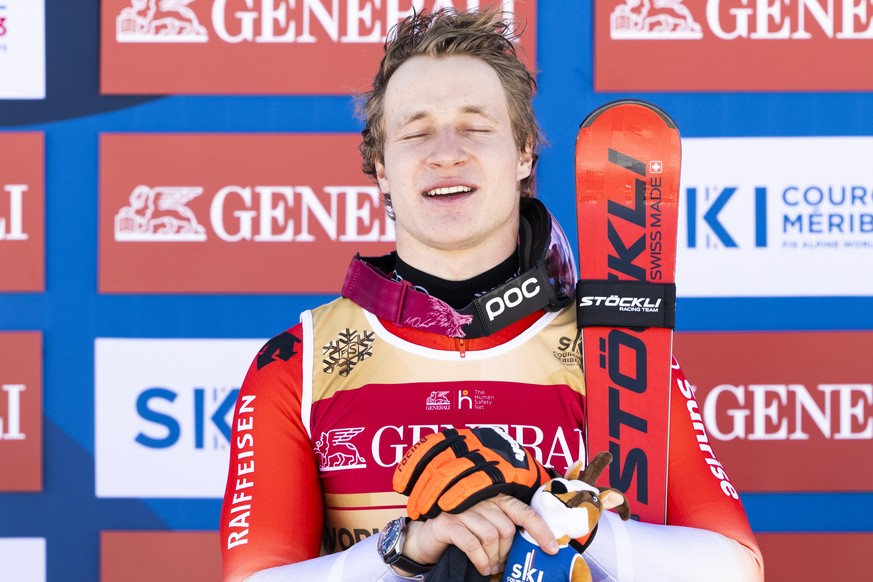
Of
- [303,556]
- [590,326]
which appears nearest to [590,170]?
[590,326]

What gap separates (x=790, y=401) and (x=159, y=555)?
168 cm

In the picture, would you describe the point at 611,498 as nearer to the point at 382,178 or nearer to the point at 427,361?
the point at 427,361

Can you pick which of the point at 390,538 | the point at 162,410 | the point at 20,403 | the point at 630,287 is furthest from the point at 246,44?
the point at 390,538

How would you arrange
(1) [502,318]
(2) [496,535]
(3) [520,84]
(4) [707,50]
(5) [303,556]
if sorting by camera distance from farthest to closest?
(4) [707,50]
(3) [520,84]
(1) [502,318]
(5) [303,556]
(2) [496,535]

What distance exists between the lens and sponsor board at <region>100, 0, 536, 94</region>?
2.46 meters

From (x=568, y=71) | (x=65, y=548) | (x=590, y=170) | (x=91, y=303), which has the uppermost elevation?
(x=568, y=71)

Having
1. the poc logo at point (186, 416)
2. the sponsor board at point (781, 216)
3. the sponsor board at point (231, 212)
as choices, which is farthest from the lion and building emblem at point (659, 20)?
the poc logo at point (186, 416)

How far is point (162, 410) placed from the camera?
8.11 feet

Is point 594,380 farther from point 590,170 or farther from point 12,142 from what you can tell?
point 12,142

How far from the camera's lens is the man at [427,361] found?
140 centimetres

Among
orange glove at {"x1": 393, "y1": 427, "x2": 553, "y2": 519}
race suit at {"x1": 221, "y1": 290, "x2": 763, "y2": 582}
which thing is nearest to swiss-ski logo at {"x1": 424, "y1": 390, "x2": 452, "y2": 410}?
race suit at {"x1": 221, "y1": 290, "x2": 763, "y2": 582}

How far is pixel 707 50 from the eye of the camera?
244 cm

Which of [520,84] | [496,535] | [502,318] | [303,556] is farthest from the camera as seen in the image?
[520,84]

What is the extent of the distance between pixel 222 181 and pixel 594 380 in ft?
4.32
